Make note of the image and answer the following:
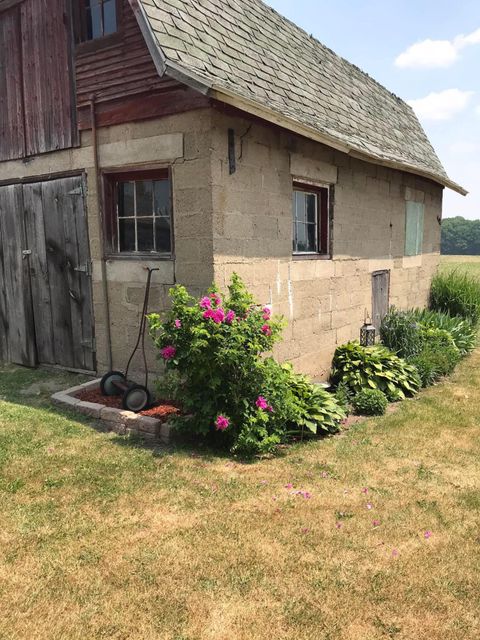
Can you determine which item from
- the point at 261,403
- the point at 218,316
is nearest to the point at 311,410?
the point at 261,403

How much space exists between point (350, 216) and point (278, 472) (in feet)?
16.3

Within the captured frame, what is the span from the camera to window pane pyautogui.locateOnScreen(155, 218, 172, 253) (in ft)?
19.7

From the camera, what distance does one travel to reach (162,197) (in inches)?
237

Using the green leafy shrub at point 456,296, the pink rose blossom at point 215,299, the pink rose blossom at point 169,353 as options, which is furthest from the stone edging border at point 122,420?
the green leafy shrub at point 456,296

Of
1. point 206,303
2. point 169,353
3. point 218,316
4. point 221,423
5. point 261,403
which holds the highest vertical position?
point 206,303

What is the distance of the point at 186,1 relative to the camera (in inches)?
238

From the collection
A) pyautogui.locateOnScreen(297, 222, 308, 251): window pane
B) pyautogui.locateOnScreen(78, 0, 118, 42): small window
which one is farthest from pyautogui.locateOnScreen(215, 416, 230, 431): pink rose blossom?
pyautogui.locateOnScreen(78, 0, 118, 42): small window

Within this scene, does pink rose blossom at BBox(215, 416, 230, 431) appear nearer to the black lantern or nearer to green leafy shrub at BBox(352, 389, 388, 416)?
green leafy shrub at BBox(352, 389, 388, 416)

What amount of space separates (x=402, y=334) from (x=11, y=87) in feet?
23.8

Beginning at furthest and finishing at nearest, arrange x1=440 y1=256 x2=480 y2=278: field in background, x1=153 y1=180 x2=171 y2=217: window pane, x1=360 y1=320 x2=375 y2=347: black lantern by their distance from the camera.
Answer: x1=440 y1=256 x2=480 y2=278: field in background < x1=360 y1=320 x2=375 y2=347: black lantern < x1=153 y1=180 x2=171 y2=217: window pane

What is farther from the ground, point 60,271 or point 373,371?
point 60,271

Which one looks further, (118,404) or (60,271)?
(60,271)

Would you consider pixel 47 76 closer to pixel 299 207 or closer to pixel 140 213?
pixel 140 213

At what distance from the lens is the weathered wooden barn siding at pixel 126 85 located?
554 cm
